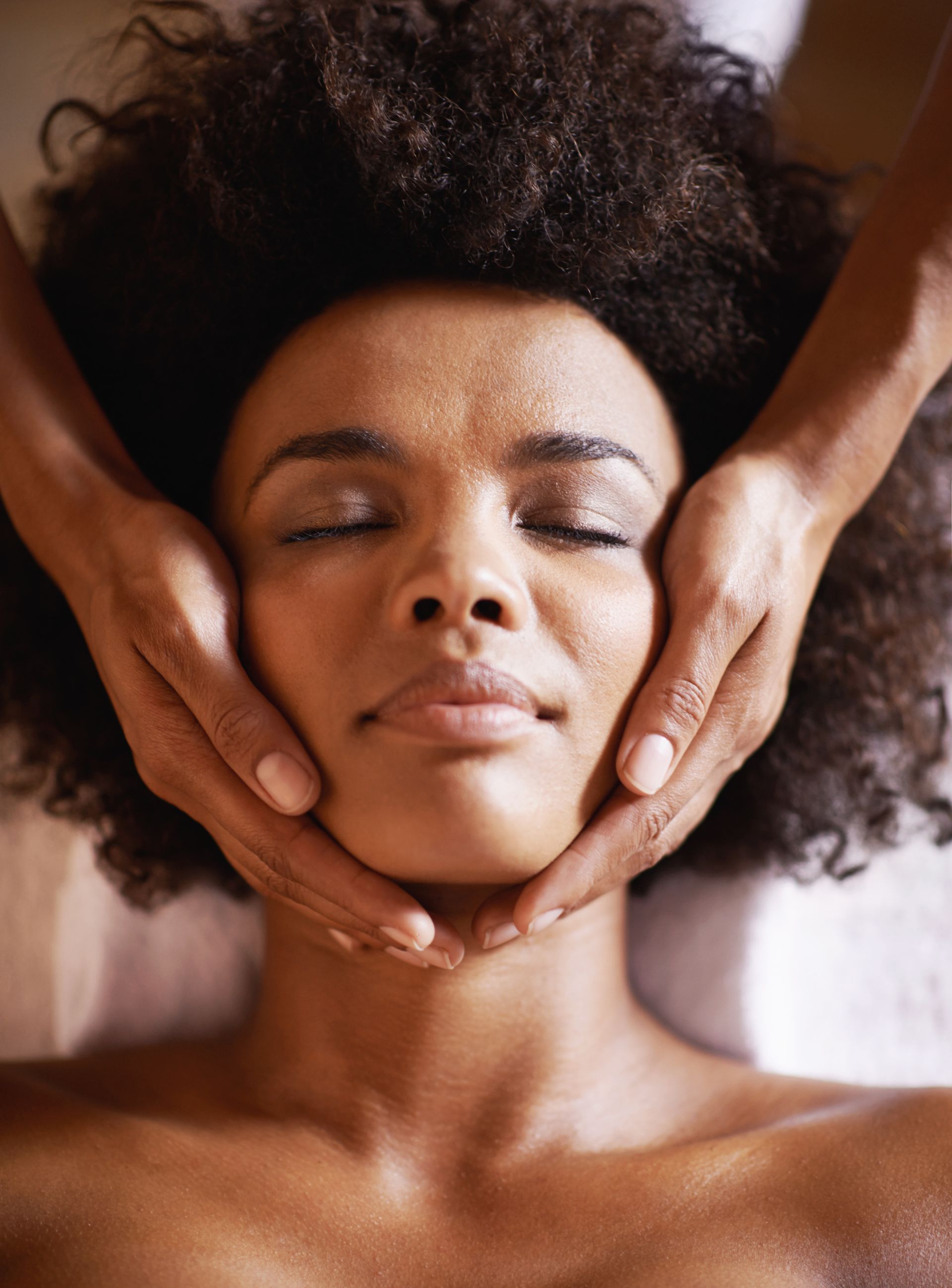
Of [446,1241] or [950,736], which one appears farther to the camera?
[950,736]

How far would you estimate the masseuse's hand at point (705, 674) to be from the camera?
1130 millimetres

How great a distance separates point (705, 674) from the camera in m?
1.17

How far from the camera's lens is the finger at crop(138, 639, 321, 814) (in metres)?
1.11

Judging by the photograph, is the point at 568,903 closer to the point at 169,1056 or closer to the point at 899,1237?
the point at 899,1237

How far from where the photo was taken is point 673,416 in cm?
146

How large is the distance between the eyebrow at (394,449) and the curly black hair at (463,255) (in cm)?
23

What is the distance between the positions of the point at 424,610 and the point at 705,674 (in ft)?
1.01

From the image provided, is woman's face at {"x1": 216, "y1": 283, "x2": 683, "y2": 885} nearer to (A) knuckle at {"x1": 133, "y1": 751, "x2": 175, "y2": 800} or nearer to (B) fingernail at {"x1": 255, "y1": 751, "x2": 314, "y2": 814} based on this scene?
(B) fingernail at {"x1": 255, "y1": 751, "x2": 314, "y2": 814}

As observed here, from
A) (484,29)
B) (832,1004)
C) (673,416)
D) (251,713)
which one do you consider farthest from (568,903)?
(484,29)

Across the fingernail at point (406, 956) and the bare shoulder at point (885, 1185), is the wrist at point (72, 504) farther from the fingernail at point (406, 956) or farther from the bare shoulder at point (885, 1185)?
the bare shoulder at point (885, 1185)

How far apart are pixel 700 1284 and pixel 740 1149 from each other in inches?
7.9

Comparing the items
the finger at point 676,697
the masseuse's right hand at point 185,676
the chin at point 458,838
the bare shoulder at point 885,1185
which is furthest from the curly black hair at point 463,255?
the chin at point 458,838

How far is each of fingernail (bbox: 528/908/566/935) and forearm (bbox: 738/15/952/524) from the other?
24.0 inches

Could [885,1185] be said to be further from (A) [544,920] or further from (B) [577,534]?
(B) [577,534]
